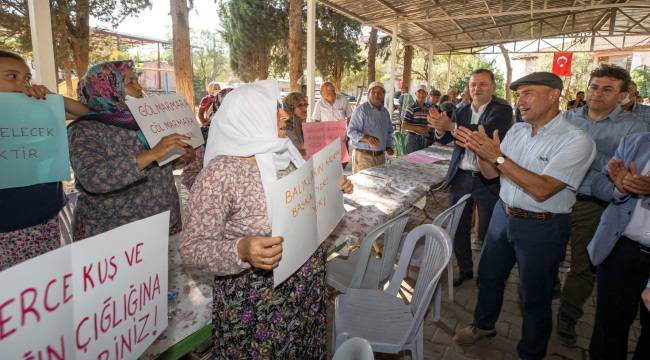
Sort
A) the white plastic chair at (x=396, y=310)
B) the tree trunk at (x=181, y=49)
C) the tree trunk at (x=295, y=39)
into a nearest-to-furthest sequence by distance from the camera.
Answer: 1. the white plastic chair at (x=396, y=310)
2. the tree trunk at (x=181, y=49)
3. the tree trunk at (x=295, y=39)

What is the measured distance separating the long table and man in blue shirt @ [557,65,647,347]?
1.35 metres

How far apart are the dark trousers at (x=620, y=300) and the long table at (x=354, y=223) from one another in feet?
4.89

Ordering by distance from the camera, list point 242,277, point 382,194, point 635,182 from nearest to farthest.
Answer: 1. point 242,277
2. point 635,182
3. point 382,194

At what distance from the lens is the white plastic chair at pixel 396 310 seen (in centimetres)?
206

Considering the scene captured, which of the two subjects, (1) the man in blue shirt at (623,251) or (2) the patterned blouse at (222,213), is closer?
(2) the patterned blouse at (222,213)

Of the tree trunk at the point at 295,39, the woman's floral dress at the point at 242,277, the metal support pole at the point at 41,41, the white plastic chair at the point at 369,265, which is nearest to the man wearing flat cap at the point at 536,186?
the white plastic chair at the point at 369,265

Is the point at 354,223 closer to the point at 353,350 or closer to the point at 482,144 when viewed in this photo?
the point at 482,144

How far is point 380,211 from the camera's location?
10.3 feet

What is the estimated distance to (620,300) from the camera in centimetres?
221

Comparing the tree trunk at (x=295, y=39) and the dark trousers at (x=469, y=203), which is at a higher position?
A: the tree trunk at (x=295, y=39)

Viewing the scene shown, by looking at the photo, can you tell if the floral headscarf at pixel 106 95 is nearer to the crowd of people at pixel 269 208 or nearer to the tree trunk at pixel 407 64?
the crowd of people at pixel 269 208

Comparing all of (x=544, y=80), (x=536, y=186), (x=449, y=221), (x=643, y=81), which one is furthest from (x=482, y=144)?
(x=643, y=81)

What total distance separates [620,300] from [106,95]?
3271mm

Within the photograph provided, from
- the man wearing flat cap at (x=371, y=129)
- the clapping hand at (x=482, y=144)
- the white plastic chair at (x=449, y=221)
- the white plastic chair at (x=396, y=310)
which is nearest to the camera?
the white plastic chair at (x=396, y=310)
